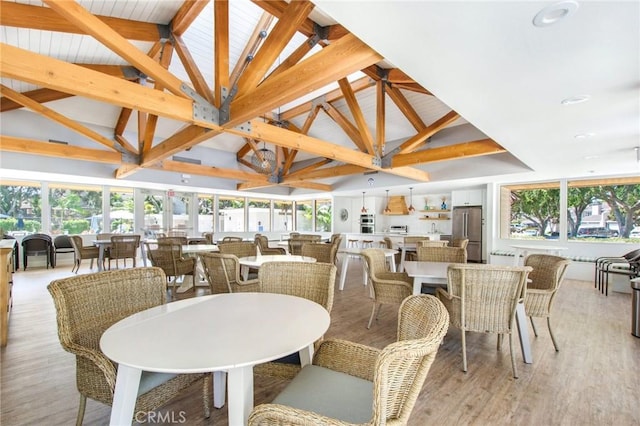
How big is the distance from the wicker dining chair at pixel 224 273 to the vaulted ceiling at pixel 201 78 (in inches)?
63.7

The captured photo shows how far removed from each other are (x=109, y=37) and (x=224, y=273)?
2.43 m

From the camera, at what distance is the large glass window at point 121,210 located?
28.7 ft

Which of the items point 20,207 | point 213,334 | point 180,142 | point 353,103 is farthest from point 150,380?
point 20,207

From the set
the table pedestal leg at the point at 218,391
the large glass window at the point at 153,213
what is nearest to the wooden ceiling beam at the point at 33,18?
the table pedestal leg at the point at 218,391

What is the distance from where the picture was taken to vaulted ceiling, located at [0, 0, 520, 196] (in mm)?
2637

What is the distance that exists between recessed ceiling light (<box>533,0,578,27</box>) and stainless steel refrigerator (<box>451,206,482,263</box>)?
704 cm

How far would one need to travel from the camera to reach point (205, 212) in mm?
10586

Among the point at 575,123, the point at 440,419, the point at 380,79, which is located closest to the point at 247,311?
the point at 440,419

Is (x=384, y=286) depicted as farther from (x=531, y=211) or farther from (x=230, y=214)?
(x=230, y=214)

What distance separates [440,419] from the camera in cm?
184

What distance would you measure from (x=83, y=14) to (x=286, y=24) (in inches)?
68.8

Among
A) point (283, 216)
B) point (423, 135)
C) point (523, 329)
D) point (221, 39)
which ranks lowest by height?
point (523, 329)

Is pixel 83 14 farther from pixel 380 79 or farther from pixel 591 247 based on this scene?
pixel 591 247

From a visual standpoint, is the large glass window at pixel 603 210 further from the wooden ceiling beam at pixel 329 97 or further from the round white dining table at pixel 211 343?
the round white dining table at pixel 211 343
